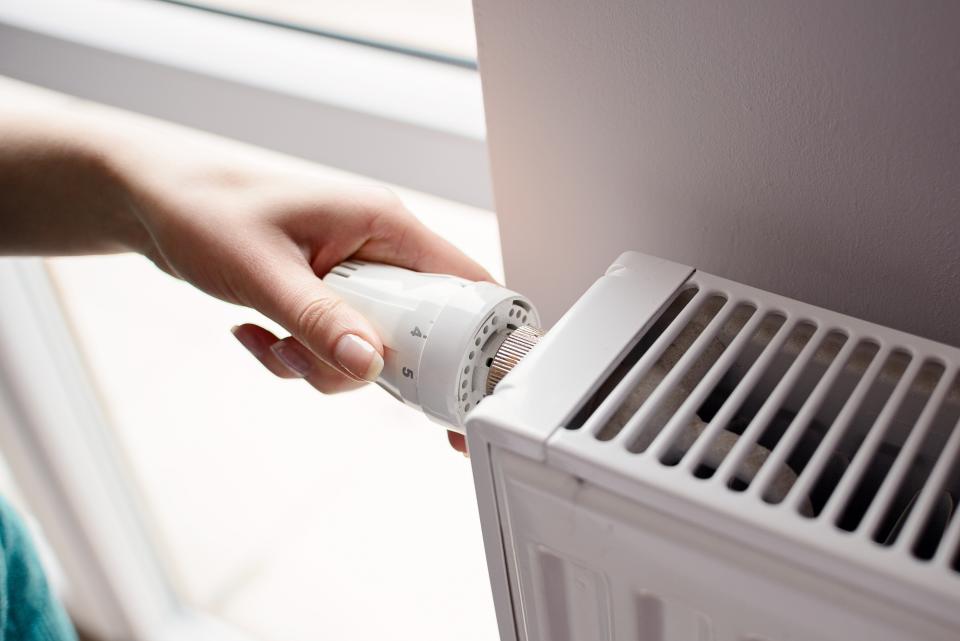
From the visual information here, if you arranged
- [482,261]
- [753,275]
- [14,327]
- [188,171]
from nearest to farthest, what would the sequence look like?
[753,275], [188,171], [482,261], [14,327]

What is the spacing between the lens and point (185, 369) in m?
0.89

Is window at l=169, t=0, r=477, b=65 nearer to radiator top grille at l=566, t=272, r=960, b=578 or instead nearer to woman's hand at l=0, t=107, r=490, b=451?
woman's hand at l=0, t=107, r=490, b=451

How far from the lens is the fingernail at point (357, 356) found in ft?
1.35

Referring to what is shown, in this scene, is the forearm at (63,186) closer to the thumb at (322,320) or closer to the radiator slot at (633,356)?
the thumb at (322,320)

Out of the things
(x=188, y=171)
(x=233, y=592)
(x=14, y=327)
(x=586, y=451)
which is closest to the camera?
(x=586, y=451)

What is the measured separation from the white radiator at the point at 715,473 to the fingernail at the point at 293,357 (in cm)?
18

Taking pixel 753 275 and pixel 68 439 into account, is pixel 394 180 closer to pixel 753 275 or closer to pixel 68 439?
pixel 753 275

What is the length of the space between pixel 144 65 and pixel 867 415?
0.52 meters

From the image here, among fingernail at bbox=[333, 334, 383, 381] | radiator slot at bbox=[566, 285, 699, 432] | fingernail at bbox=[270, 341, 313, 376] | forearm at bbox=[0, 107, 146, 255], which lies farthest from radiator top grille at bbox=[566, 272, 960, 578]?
forearm at bbox=[0, 107, 146, 255]

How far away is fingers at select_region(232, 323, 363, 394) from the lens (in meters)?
0.52

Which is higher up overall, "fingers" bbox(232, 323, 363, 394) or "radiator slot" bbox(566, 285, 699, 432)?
"radiator slot" bbox(566, 285, 699, 432)

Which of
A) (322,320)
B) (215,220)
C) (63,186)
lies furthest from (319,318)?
(63,186)

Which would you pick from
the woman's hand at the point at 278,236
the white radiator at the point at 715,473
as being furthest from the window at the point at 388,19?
the white radiator at the point at 715,473

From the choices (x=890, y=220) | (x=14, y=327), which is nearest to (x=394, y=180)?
(x=890, y=220)
